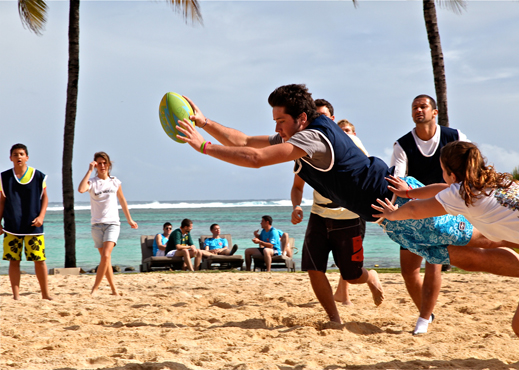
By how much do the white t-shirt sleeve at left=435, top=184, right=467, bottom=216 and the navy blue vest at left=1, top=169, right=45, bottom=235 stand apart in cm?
553

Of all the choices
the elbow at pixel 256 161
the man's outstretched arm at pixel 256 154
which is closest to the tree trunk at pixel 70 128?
the man's outstretched arm at pixel 256 154

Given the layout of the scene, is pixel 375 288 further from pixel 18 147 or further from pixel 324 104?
pixel 18 147

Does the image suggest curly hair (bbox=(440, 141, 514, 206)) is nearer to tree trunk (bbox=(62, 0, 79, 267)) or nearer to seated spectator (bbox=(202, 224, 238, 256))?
tree trunk (bbox=(62, 0, 79, 267))

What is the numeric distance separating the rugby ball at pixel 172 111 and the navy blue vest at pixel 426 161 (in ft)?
6.59

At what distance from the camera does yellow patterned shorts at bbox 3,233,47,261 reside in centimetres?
658

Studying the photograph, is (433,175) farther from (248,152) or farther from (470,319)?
(248,152)

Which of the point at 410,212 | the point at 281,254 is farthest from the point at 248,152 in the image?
the point at 281,254

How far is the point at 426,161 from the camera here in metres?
4.46

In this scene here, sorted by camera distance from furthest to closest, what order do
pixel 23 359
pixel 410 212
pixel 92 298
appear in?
pixel 92 298, pixel 23 359, pixel 410 212

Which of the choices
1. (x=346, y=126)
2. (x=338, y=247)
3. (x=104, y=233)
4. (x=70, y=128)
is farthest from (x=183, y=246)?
(x=338, y=247)

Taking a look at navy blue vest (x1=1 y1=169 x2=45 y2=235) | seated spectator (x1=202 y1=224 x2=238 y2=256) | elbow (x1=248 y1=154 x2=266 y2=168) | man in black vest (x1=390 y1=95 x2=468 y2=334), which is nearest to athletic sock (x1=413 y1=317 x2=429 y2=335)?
man in black vest (x1=390 y1=95 x2=468 y2=334)

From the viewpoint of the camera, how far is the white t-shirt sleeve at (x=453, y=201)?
306 centimetres

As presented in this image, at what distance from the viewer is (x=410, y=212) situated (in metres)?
3.21

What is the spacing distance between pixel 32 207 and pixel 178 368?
437 centimetres
